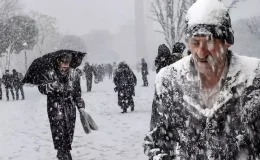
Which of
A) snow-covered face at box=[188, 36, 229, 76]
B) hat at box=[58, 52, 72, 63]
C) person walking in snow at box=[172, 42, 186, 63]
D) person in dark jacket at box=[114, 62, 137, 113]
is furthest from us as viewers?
person in dark jacket at box=[114, 62, 137, 113]

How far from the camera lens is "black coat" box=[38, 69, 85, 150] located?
6320mm

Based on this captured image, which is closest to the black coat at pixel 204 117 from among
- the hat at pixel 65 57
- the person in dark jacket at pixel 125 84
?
the hat at pixel 65 57

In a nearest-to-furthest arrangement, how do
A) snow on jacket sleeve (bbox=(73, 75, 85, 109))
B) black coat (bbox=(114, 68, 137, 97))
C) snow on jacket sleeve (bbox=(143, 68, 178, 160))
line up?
snow on jacket sleeve (bbox=(143, 68, 178, 160)) → snow on jacket sleeve (bbox=(73, 75, 85, 109)) → black coat (bbox=(114, 68, 137, 97))

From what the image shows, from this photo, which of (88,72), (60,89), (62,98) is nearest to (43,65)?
(60,89)

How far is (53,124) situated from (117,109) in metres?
7.42

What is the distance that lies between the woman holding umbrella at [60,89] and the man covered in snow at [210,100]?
444cm

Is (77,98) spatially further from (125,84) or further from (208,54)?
(125,84)

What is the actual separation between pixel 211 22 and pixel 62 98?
187 inches

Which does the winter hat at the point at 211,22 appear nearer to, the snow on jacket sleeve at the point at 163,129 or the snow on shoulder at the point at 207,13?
the snow on shoulder at the point at 207,13

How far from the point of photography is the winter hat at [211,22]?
183 centimetres

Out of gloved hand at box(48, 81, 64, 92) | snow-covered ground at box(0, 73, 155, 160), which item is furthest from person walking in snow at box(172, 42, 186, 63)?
gloved hand at box(48, 81, 64, 92)

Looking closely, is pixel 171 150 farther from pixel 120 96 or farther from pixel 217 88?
pixel 120 96

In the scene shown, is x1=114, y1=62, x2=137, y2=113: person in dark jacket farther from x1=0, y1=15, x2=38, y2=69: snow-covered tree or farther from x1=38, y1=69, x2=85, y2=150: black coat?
x1=0, y1=15, x2=38, y2=69: snow-covered tree

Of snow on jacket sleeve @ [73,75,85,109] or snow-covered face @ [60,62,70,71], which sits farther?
snow on jacket sleeve @ [73,75,85,109]
